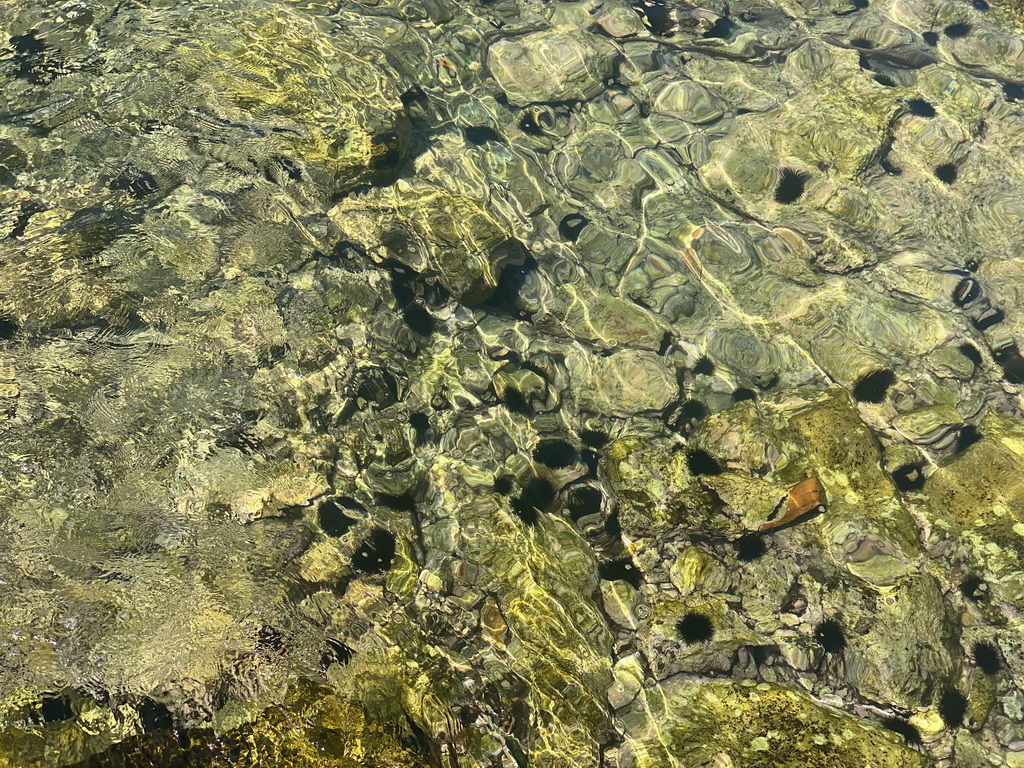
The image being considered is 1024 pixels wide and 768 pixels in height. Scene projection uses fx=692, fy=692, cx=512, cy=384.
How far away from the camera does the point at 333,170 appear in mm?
6281

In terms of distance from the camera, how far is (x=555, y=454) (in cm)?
579

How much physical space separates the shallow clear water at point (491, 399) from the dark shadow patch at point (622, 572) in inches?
1.7

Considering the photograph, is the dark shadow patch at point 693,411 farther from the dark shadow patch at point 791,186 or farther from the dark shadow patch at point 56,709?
the dark shadow patch at point 56,709

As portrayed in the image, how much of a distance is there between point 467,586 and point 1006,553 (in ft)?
14.2

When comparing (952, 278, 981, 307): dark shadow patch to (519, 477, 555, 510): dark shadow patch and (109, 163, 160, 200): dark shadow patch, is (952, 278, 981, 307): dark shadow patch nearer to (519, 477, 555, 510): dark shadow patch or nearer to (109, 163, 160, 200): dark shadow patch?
(519, 477, 555, 510): dark shadow patch

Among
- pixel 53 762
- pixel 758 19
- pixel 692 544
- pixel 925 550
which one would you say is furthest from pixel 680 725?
pixel 758 19

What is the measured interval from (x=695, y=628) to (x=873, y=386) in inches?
115

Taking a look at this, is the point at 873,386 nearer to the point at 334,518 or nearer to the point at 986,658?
the point at 986,658

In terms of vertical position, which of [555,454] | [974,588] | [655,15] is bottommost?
[974,588]

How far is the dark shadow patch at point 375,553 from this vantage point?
191 inches

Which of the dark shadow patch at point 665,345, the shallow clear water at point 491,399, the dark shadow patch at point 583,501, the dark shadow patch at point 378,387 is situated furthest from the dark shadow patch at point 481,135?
the dark shadow patch at point 583,501

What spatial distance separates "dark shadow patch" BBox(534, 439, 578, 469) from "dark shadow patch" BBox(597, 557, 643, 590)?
0.88 meters

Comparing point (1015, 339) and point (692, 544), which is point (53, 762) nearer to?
point (692, 544)

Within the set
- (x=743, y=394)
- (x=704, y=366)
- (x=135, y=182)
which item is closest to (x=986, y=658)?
(x=743, y=394)
